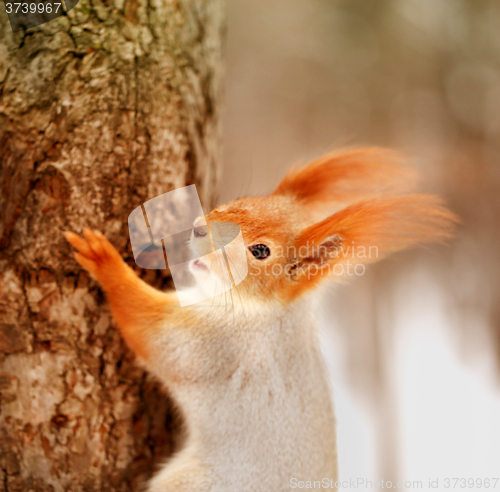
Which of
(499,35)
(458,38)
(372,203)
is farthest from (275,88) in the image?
(372,203)

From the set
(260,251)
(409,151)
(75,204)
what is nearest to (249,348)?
(260,251)

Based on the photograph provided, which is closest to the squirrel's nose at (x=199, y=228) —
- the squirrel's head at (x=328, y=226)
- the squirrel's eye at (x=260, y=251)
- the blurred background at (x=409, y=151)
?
the squirrel's head at (x=328, y=226)

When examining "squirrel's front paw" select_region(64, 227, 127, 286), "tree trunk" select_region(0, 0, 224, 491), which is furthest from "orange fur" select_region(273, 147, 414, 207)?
"squirrel's front paw" select_region(64, 227, 127, 286)

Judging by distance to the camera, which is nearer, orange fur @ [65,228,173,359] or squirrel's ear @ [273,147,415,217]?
orange fur @ [65,228,173,359]

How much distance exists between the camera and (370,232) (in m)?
0.75

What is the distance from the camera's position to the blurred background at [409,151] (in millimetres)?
1487

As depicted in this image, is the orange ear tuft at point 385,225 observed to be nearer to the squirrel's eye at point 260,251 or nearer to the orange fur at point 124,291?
the squirrel's eye at point 260,251

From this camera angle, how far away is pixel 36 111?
2.39ft

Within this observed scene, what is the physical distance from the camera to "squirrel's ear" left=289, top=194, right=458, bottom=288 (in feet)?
2.38

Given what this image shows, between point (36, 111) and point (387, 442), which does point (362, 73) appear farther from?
point (387, 442)

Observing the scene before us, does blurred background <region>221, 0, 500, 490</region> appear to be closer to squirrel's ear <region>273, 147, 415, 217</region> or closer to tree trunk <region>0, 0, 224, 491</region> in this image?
squirrel's ear <region>273, 147, 415, 217</region>

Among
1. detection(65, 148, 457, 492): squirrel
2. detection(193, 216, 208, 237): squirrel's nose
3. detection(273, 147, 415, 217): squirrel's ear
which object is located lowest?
detection(65, 148, 457, 492): squirrel

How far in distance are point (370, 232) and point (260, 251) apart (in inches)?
8.1

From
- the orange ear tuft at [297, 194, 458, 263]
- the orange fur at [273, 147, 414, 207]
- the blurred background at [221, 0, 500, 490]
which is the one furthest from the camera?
the blurred background at [221, 0, 500, 490]
